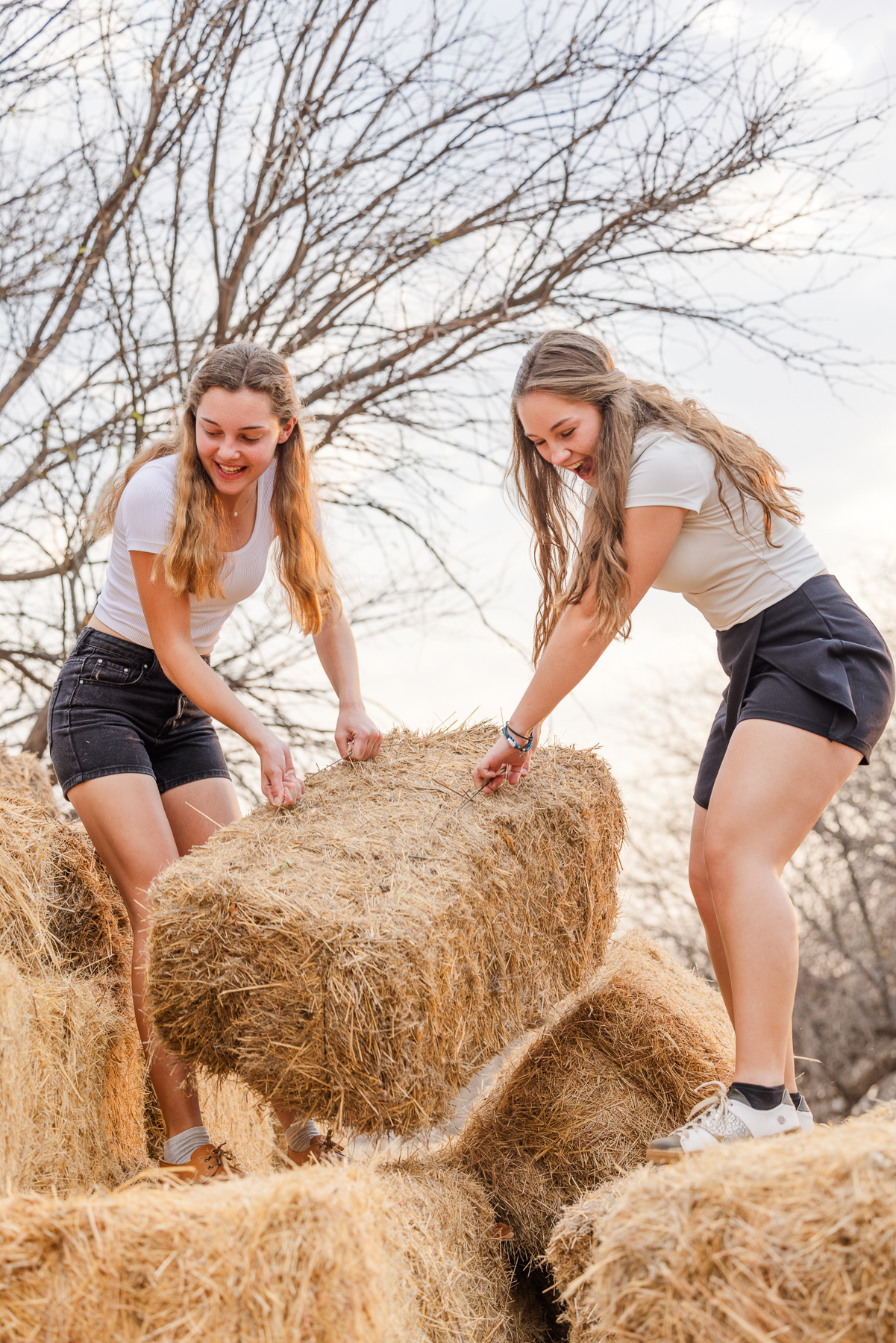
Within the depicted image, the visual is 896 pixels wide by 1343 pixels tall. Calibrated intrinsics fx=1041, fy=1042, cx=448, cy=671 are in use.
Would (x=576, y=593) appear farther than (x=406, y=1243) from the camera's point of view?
Yes

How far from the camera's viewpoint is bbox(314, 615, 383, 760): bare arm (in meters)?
2.88

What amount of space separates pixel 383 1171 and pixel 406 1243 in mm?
351

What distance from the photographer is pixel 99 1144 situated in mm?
2650

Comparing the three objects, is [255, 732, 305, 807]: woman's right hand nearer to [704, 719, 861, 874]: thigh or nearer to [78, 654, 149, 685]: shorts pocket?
[78, 654, 149, 685]: shorts pocket

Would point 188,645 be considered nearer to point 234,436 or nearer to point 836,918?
point 234,436

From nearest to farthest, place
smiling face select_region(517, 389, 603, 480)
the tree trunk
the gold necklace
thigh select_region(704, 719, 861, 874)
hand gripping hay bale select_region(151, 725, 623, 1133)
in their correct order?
1. hand gripping hay bale select_region(151, 725, 623, 1133)
2. thigh select_region(704, 719, 861, 874)
3. smiling face select_region(517, 389, 603, 480)
4. the gold necklace
5. the tree trunk

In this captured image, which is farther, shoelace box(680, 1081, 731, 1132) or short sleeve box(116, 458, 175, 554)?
short sleeve box(116, 458, 175, 554)

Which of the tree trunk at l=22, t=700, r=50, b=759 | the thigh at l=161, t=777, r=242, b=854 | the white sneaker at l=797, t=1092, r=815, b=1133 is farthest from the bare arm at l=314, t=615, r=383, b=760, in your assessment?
the tree trunk at l=22, t=700, r=50, b=759

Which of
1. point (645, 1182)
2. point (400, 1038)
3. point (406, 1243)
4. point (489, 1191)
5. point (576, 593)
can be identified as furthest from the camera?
point (489, 1191)

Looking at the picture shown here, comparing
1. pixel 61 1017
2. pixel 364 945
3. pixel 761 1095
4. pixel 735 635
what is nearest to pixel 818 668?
pixel 735 635

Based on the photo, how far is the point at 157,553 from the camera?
8.43ft

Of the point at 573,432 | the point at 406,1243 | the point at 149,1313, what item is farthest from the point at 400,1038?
the point at 573,432

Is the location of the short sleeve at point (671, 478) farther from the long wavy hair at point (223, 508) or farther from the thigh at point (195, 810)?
the thigh at point (195, 810)

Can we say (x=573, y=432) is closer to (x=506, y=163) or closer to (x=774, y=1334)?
(x=774, y=1334)
